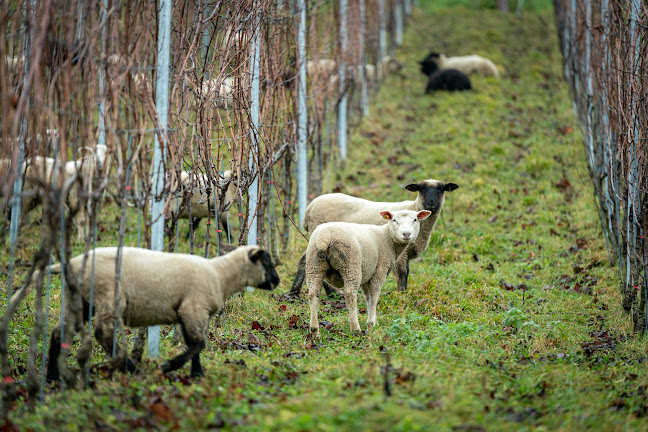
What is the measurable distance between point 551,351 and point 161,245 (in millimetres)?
4257

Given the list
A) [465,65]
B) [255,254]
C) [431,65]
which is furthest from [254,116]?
[465,65]

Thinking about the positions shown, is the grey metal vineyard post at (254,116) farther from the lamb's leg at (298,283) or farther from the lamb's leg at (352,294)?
the lamb's leg at (352,294)

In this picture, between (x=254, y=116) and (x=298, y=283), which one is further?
(x=298, y=283)

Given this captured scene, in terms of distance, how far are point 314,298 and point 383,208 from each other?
2875 millimetres

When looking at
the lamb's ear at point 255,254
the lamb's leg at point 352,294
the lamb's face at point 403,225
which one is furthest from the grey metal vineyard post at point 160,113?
the lamb's face at point 403,225

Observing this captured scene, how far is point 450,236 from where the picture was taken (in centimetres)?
1210

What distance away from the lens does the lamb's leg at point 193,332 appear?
219 inches

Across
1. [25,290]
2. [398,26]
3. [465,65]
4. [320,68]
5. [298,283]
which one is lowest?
[298,283]

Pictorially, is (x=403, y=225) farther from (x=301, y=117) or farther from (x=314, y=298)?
(x=301, y=117)

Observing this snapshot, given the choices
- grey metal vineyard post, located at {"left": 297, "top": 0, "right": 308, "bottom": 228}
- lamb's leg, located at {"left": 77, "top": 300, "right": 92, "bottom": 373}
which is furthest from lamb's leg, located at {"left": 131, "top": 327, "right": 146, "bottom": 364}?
grey metal vineyard post, located at {"left": 297, "top": 0, "right": 308, "bottom": 228}

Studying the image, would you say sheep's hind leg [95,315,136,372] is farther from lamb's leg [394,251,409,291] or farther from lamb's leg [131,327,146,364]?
lamb's leg [394,251,409,291]

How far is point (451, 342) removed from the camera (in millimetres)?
6887

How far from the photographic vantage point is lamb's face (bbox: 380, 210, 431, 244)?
8.03 meters

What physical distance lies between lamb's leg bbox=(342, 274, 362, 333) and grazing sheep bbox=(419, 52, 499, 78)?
19.8m
